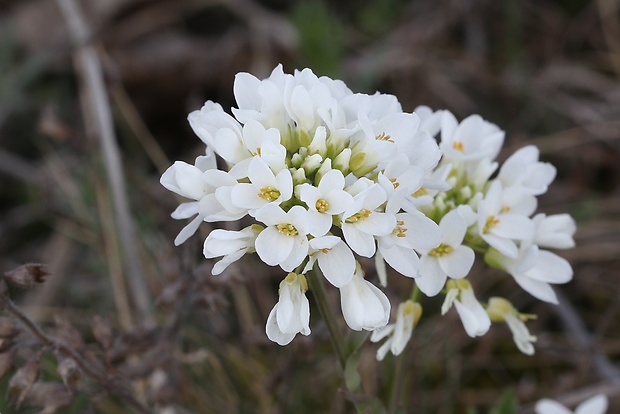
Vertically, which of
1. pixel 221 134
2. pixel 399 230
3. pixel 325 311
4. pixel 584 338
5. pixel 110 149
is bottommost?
pixel 584 338

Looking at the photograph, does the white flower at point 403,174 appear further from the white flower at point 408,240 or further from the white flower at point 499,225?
the white flower at point 499,225

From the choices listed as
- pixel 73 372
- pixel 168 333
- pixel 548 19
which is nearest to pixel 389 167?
pixel 73 372

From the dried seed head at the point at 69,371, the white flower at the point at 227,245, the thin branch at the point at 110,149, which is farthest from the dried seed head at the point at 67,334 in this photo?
the white flower at the point at 227,245

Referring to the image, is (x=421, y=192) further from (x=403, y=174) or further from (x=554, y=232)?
(x=554, y=232)

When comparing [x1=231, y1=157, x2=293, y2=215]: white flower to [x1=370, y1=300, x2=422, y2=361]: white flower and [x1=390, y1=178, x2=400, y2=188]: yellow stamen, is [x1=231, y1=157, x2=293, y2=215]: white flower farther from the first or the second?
[x1=370, y1=300, x2=422, y2=361]: white flower

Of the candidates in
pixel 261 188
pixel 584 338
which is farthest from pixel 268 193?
pixel 584 338

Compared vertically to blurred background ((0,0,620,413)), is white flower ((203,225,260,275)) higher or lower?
higher

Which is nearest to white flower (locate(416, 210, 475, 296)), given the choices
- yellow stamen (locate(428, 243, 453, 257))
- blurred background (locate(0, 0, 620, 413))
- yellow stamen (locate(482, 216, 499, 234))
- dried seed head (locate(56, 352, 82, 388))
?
yellow stamen (locate(428, 243, 453, 257))
